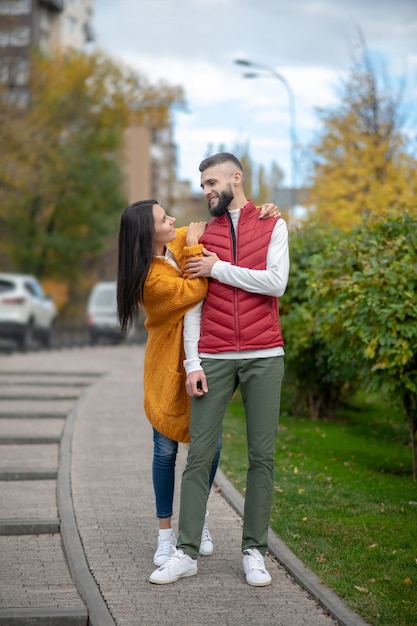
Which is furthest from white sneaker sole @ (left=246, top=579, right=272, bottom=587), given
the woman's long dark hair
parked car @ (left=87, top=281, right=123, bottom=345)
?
parked car @ (left=87, top=281, right=123, bottom=345)

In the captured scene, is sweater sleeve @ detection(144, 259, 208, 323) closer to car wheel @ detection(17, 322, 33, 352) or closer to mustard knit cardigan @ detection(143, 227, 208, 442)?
mustard knit cardigan @ detection(143, 227, 208, 442)

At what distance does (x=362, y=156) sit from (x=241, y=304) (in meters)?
23.4

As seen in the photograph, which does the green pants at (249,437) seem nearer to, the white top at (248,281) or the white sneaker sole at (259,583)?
the white top at (248,281)

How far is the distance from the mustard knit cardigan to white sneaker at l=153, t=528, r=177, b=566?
1.77 ft

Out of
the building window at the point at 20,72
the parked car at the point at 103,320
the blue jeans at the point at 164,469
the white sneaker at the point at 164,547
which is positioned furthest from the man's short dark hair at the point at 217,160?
the building window at the point at 20,72

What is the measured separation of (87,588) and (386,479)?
4042 mm

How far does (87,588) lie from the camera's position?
5.27 m

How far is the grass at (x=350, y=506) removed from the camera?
5324mm

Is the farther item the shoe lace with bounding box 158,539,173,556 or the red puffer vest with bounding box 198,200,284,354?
the shoe lace with bounding box 158,539,173,556

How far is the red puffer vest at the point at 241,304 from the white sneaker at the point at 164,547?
1.05m

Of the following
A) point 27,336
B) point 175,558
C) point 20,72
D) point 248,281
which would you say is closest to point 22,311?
point 27,336

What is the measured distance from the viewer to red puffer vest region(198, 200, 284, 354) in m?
5.30

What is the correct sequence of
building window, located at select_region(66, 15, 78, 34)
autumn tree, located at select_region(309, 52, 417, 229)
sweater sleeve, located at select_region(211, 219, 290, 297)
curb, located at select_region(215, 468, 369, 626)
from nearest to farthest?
curb, located at select_region(215, 468, 369, 626)
sweater sleeve, located at select_region(211, 219, 290, 297)
autumn tree, located at select_region(309, 52, 417, 229)
building window, located at select_region(66, 15, 78, 34)

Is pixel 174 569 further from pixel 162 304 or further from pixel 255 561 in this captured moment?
pixel 162 304
